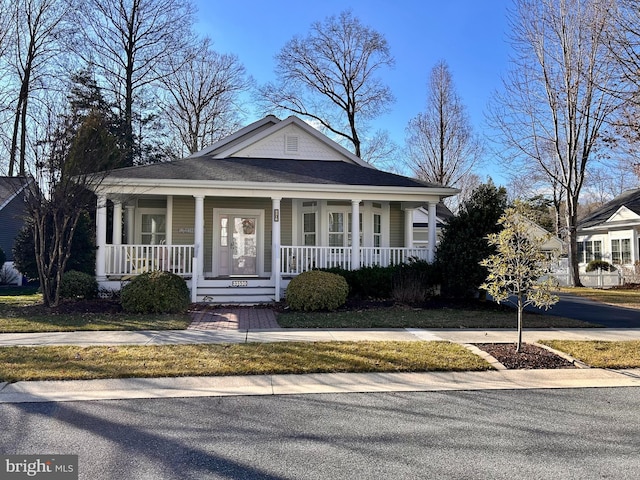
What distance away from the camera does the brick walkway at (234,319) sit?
879cm

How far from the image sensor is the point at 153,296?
33.1ft

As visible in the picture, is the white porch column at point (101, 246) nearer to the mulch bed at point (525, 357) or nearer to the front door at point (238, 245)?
the front door at point (238, 245)

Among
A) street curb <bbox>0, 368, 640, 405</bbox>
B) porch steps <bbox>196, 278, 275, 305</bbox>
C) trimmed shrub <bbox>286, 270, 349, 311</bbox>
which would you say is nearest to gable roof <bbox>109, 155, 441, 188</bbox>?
porch steps <bbox>196, 278, 275, 305</bbox>

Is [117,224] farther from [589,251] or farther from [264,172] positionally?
[589,251]

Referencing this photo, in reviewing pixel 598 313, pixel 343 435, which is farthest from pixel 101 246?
pixel 598 313

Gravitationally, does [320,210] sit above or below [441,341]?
above

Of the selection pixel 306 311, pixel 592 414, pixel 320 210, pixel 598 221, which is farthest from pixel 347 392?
pixel 598 221

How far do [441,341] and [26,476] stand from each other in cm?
628

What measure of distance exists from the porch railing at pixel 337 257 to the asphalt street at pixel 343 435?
8.17 m

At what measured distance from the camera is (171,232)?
14.2 meters

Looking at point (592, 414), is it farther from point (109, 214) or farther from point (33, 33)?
point (33, 33)

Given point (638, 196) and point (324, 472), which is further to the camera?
point (638, 196)

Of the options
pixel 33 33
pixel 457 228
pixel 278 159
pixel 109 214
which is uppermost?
pixel 33 33

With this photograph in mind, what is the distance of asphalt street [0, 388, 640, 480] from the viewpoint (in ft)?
10.6
